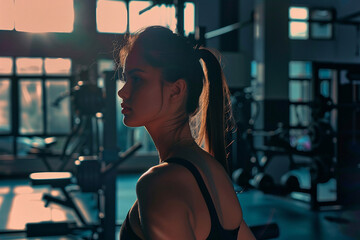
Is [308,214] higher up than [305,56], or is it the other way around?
[305,56]

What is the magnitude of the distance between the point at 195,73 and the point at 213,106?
0.08 metres

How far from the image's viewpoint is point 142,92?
2.21ft

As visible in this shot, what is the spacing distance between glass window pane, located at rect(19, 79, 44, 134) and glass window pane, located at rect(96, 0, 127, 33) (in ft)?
5.15

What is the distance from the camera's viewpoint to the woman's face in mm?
673

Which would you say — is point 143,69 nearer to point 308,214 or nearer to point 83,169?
point 83,169

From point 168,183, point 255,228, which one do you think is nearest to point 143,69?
point 168,183

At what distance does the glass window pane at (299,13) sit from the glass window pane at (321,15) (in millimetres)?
171

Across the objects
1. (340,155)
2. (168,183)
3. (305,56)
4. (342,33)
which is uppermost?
(342,33)

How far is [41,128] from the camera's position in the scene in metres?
7.34

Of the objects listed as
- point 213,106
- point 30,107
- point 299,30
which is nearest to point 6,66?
point 30,107

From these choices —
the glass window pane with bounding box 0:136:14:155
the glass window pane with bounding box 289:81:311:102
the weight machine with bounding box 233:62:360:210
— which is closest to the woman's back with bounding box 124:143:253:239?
the weight machine with bounding box 233:62:360:210

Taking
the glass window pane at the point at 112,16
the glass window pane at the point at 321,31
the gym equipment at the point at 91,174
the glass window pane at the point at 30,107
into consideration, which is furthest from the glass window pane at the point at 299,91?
the gym equipment at the point at 91,174

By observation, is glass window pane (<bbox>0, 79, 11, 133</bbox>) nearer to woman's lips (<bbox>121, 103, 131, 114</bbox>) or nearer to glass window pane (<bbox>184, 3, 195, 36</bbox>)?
glass window pane (<bbox>184, 3, 195, 36</bbox>)

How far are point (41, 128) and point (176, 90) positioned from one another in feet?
23.3
